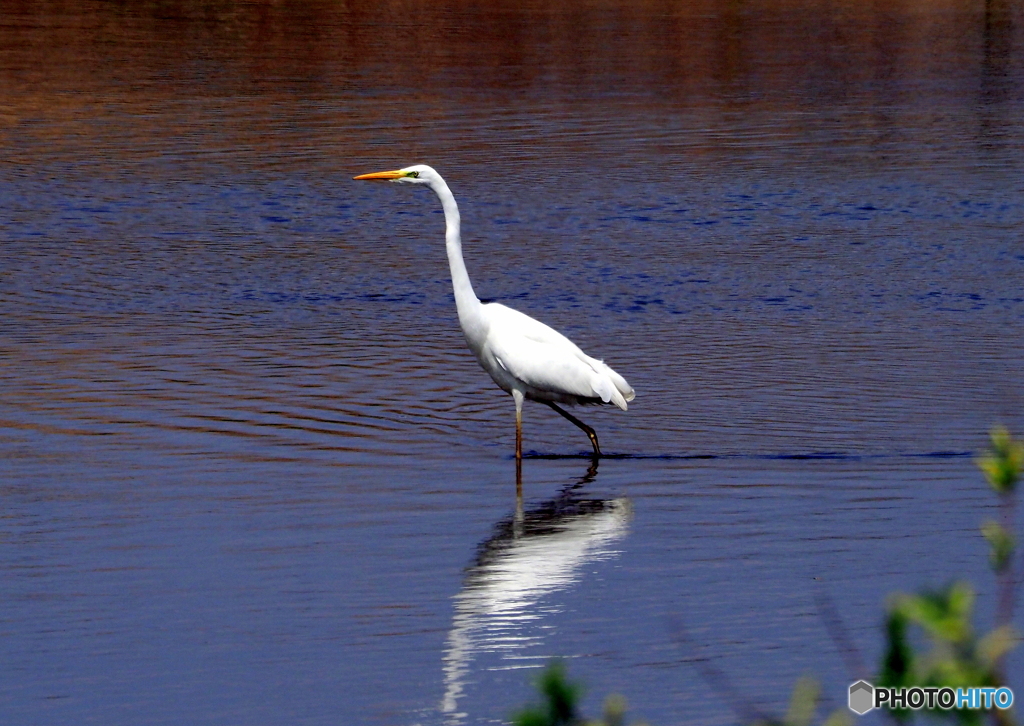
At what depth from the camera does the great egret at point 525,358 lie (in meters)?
8.43

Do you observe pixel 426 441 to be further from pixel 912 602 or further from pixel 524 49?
pixel 524 49

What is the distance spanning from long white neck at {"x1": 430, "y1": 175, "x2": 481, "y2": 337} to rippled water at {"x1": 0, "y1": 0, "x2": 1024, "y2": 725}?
2.44 ft

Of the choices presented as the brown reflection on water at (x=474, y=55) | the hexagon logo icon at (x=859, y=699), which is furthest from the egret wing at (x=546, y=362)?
the brown reflection on water at (x=474, y=55)

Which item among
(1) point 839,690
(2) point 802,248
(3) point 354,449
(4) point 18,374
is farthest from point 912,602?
(2) point 802,248

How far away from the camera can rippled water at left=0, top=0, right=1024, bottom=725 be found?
5879mm

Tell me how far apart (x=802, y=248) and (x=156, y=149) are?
30.0 ft

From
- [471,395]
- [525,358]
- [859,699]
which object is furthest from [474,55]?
[859,699]

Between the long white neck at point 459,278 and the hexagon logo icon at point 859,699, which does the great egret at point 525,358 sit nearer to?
the long white neck at point 459,278

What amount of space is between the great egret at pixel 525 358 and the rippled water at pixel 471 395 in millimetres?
401

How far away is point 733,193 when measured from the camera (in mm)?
17797

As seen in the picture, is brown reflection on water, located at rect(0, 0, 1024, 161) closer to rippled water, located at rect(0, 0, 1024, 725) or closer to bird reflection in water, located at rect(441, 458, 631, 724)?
rippled water, located at rect(0, 0, 1024, 725)

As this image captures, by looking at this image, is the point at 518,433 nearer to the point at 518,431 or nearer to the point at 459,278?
the point at 518,431

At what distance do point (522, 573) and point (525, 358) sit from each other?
196 cm

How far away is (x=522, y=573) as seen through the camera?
6680mm
